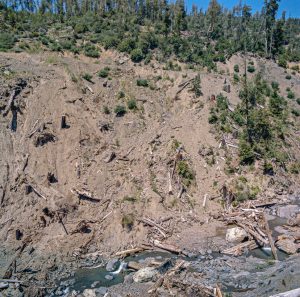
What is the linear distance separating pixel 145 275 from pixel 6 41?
1106 inches

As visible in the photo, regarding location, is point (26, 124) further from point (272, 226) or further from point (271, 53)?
point (271, 53)

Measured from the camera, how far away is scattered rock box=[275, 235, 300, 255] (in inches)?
843

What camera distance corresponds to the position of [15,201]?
24.4 metres

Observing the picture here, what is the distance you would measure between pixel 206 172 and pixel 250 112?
344 inches

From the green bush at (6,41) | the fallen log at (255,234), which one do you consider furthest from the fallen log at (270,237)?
the green bush at (6,41)

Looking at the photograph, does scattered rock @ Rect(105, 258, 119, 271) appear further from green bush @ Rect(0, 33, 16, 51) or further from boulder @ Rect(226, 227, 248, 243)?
green bush @ Rect(0, 33, 16, 51)

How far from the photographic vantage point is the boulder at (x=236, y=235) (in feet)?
75.9

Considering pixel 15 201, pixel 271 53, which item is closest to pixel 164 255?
pixel 15 201

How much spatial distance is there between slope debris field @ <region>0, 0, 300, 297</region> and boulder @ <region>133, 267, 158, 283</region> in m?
0.06

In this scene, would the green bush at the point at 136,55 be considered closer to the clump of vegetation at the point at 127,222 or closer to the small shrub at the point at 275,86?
the small shrub at the point at 275,86

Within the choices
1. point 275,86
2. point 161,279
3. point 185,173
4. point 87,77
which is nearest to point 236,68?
point 275,86

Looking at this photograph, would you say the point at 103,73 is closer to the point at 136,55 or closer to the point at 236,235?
the point at 136,55

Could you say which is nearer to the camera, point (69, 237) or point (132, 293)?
point (132, 293)

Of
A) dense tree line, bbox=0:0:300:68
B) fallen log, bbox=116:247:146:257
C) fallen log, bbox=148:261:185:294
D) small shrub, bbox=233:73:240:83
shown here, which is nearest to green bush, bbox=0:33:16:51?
dense tree line, bbox=0:0:300:68
